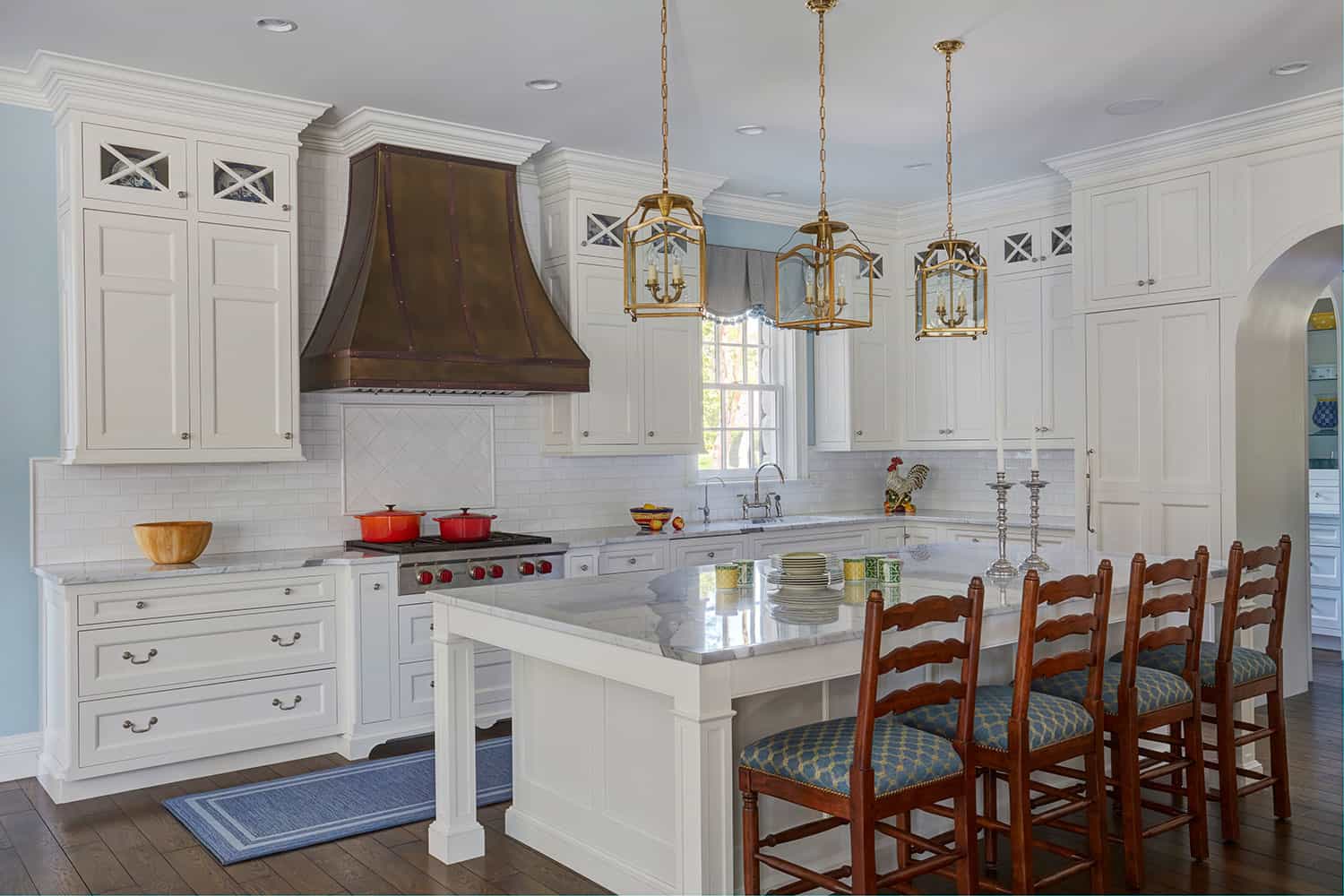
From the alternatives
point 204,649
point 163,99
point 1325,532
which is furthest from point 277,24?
point 1325,532

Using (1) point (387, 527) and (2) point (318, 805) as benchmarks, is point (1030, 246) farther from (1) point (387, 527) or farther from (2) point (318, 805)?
(2) point (318, 805)

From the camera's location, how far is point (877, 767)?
2.80 metres

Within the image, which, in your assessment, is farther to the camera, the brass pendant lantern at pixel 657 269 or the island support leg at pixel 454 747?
the island support leg at pixel 454 747

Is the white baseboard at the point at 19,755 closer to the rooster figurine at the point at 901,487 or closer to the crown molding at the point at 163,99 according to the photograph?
the crown molding at the point at 163,99

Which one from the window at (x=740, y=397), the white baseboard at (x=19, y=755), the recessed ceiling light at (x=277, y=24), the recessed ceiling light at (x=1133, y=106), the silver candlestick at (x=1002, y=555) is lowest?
the white baseboard at (x=19, y=755)

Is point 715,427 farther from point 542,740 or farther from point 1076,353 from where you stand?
point 542,740

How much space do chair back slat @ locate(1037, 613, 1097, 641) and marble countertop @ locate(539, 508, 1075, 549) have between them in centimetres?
304

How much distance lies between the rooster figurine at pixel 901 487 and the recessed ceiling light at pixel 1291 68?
3559 mm

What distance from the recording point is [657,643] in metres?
2.84

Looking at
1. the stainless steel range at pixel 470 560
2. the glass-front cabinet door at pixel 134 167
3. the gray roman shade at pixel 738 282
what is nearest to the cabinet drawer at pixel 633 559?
the stainless steel range at pixel 470 560

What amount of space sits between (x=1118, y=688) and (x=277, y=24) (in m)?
3.87

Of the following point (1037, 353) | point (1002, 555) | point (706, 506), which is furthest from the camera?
point (706, 506)

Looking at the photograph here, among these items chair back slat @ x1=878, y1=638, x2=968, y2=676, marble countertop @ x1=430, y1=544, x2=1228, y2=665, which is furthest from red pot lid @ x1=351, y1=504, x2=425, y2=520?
chair back slat @ x1=878, y1=638, x2=968, y2=676

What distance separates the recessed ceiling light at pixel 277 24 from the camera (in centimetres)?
419
